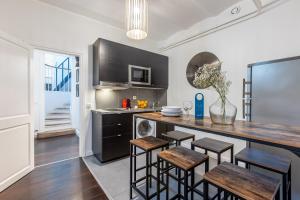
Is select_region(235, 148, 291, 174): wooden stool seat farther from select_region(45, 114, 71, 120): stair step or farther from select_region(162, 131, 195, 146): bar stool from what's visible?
select_region(45, 114, 71, 120): stair step

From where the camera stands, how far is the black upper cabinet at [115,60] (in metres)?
2.86

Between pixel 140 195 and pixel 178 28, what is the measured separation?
3622 mm

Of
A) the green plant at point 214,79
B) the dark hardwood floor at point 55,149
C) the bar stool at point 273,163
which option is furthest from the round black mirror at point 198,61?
the dark hardwood floor at point 55,149

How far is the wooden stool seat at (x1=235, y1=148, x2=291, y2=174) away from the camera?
1242 mm

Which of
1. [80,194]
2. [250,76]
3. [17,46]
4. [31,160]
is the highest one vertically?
[17,46]

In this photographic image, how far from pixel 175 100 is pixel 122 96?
1463mm

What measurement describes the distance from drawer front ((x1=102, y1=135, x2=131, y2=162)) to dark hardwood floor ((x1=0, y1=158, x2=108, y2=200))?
1.36 feet

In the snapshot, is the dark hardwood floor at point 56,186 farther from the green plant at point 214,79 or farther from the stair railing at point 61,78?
the stair railing at point 61,78

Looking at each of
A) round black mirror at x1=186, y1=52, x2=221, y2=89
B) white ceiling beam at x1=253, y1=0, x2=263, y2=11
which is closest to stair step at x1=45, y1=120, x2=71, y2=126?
round black mirror at x1=186, y1=52, x2=221, y2=89

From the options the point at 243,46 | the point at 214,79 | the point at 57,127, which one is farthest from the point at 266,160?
the point at 57,127

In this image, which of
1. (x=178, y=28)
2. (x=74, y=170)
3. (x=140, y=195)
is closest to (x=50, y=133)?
(x=74, y=170)

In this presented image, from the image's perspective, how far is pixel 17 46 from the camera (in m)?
2.25

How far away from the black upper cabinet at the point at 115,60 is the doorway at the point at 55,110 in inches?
27.3

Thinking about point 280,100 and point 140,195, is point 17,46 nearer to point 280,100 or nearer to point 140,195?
point 140,195
